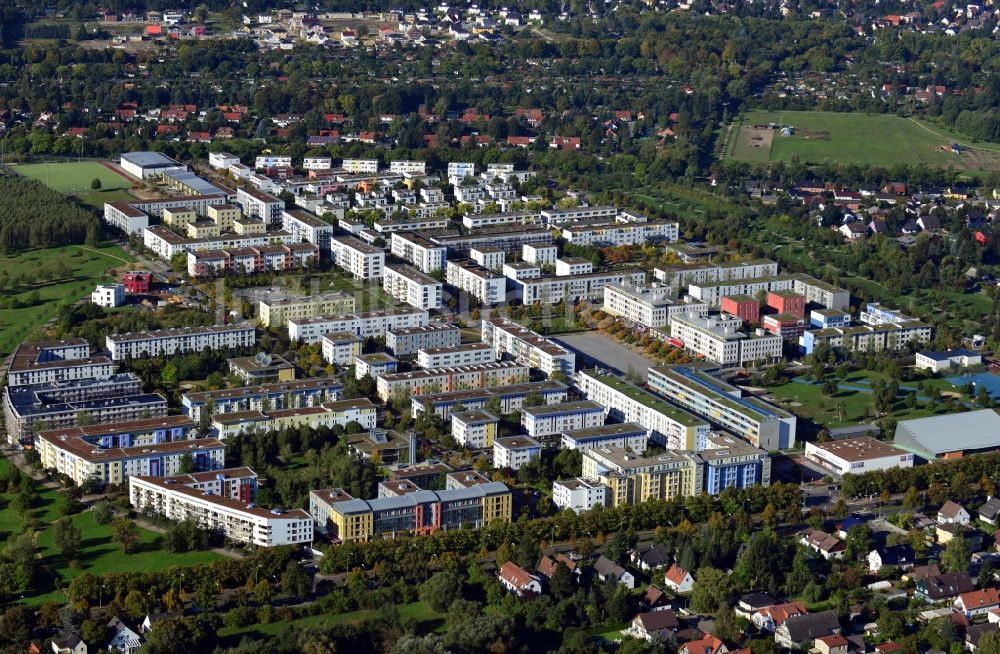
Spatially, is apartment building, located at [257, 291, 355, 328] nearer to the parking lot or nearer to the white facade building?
the white facade building

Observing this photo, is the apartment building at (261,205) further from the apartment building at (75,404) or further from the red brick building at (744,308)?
the apartment building at (75,404)

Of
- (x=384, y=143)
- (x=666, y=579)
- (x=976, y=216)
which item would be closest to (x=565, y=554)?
(x=666, y=579)

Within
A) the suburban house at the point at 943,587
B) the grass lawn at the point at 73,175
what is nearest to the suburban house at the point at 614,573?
the suburban house at the point at 943,587

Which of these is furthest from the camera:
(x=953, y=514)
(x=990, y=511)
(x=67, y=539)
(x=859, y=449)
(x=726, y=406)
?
(x=726, y=406)

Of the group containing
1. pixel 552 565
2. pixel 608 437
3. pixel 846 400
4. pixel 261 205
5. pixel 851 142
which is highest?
pixel 261 205

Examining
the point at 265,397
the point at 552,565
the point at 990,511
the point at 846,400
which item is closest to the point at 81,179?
the point at 265,397

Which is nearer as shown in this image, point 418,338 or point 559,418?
point 559,418

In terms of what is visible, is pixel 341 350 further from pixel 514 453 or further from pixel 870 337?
pixel 870 337

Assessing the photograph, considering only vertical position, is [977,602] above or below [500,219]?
below
